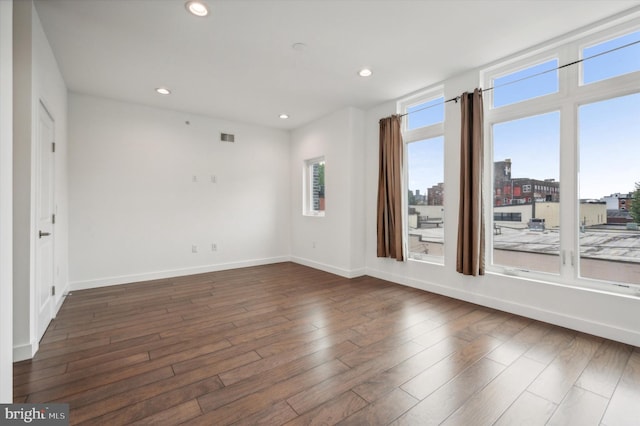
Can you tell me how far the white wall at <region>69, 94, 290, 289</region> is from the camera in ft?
13.9

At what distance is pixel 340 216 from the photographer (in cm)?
504

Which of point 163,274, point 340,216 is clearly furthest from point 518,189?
point 163,274

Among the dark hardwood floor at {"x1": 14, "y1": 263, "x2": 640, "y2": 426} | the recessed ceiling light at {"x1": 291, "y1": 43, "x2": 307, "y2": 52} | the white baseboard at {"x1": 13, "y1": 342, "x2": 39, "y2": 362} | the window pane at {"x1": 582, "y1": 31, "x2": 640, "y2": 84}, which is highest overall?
the recessed ceiling light at {"x1": 291, "y1": 43, "x2": 307, "y2": 52}

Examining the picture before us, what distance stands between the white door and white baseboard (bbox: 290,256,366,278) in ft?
12.2

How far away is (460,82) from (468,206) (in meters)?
1.58

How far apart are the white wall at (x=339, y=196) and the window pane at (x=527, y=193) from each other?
209 centimetres

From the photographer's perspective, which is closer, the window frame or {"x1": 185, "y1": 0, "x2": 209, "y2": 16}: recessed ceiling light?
{"x1": 185, "y1": 0, "x2": 209, "y2": 16}: recessed ceiling light

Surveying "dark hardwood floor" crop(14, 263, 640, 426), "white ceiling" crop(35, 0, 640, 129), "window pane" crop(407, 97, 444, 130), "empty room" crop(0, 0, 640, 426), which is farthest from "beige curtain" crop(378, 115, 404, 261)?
"dark hardwood floor" crop(14, 263, 640, 426)

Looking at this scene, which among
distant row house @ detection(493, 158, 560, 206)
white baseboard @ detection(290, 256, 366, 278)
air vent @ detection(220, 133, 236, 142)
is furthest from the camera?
air vent @ detection(220, 133, 236, 142)

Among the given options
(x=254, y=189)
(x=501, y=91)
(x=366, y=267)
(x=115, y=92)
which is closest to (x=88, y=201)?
(x=115, y=92)

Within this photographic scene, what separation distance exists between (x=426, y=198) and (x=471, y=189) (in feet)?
2.76

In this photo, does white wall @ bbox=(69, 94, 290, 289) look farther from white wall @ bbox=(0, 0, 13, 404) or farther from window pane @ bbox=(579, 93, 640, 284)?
window pane @ bbox=(579, 93, 640, 284)

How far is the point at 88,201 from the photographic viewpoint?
4.25 m

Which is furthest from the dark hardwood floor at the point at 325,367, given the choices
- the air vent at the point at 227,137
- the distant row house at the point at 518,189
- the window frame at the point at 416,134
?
the air vent at the point at 227,137
